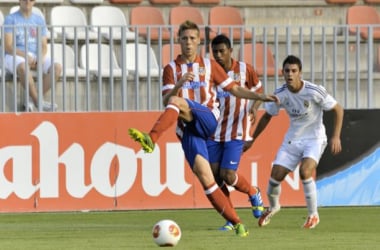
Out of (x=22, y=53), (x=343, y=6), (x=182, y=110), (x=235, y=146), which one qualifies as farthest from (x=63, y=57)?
(x=343, y=6)

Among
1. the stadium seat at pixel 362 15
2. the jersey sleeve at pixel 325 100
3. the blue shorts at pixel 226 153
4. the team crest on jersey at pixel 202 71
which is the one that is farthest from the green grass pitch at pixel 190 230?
the stadium seat at pixel 362 15

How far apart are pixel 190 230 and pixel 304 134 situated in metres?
1.67

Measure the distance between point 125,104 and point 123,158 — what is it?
Answer: 0.72 metres

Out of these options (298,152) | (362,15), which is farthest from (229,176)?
(362,15)

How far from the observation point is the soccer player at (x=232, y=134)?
585 inches

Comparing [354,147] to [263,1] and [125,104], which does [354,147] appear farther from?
[263,1]

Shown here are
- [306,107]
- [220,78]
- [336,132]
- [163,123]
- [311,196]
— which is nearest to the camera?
[163,123]

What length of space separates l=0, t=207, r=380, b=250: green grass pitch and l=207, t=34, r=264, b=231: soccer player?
1.49 ft

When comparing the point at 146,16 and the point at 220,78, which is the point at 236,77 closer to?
the point at 220,78

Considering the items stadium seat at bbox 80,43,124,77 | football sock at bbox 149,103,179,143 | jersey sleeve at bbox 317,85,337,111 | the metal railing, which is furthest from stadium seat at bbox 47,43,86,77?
football sock at bbox 149,103,179,143

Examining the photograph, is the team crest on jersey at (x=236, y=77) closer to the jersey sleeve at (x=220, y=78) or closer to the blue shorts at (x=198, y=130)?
the jersey sleeve at (x=220, y=78)

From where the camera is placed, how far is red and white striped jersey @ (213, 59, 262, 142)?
15094 mm

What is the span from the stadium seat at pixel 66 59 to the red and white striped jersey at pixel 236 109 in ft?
9.38

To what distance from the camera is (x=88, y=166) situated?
17453 millimetres
